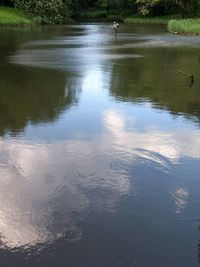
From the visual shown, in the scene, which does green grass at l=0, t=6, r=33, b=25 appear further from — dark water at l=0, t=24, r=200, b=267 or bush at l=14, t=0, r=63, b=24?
dark water at l=0, t=24, r=200, b=267

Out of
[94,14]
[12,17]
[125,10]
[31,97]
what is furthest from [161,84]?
[94,14]

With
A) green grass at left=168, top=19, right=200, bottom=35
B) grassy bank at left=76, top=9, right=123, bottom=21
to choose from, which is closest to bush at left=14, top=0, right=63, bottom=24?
green grass at left=168, top=19, right=200, bottom=35

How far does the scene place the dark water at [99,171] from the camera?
6305mm

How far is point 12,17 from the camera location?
5644cm

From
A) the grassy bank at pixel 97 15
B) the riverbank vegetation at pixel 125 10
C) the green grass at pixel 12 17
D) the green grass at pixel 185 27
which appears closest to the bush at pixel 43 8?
the riverbank vegetation at pixel 125 10

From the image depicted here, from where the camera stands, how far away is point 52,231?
6688 millimetres

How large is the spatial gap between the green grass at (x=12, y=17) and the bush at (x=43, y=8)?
0.98 m

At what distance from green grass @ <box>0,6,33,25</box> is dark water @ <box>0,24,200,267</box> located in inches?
1450

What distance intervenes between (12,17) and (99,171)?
165 feet

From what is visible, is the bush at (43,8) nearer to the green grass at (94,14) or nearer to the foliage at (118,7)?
the foliage at (118,7)

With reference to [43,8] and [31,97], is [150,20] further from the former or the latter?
[31,97]

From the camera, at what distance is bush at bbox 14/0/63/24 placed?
60312 mm

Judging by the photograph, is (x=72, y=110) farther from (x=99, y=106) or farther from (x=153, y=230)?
(x=153, y=230)

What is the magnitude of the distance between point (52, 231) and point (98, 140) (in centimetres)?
443
